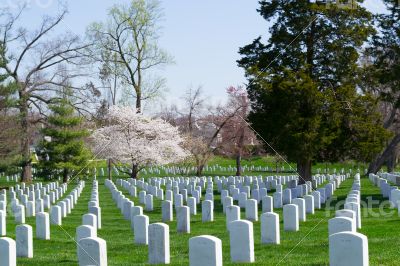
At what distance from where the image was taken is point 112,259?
39.2ft

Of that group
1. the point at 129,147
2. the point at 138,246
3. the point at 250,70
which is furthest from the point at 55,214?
the point at 129,147

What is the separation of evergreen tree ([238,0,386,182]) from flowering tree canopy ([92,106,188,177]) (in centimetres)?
1936

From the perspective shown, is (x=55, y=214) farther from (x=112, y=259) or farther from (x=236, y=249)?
(x=236, y=249)

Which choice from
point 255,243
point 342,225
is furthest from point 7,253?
point 342,225

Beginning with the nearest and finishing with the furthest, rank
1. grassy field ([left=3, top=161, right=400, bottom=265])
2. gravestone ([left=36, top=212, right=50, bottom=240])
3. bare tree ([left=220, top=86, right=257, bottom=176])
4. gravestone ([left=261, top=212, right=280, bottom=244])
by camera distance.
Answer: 1. grassy field ([left=3, top=161, right=400, bottom=265])
2. gravestone ([left=261, top=212, right=280, bottom=244])
3. gravestone ([left=36, top=212, right=50, bottom=240])
4. bare tree ([left=220, top=86, right=257, bottom=176])

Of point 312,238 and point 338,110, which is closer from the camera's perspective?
point 312,238

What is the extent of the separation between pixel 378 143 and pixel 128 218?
14.3 meters

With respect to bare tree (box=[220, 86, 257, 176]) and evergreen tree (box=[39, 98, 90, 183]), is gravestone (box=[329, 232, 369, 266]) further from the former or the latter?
bare tree (box=[220, 86, 257, 176])

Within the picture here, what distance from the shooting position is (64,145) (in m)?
43.3

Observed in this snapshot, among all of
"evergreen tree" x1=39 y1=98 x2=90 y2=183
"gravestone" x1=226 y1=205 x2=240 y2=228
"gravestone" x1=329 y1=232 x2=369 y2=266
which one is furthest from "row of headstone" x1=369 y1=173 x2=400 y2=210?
"evergreen tree" x1=39 y1=98 x2=90 y2=183

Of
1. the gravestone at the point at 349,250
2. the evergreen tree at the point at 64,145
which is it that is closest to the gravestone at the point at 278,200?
the gravestone at the point at 349,250

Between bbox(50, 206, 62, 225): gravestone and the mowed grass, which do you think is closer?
the mowed grass

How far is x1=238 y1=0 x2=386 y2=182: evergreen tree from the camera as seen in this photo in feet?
92.3

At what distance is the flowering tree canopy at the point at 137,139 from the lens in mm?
48594
